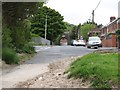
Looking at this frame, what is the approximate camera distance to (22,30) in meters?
24.2

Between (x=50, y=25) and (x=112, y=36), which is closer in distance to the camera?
(x=112, y=36)

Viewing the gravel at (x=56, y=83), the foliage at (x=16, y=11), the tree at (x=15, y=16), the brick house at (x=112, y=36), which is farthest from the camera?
the brick house at (x=112, y=36)

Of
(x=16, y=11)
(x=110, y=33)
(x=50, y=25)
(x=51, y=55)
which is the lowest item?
(x=51, y=55)

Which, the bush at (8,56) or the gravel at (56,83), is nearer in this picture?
the gravel at (56,83)

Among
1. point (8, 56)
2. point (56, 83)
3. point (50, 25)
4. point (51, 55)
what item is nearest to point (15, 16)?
point (8, 56)

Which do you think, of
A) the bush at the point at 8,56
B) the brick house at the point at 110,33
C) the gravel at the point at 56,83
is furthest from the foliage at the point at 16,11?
the brick house at the point at 110,33

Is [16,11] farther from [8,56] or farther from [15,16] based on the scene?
[8,56]

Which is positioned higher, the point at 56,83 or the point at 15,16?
the point at 15,16

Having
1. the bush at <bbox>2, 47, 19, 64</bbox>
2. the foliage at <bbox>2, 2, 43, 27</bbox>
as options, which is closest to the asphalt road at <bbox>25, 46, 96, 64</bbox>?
the bush at <bbox>2, 47, 19, 64</bbox>

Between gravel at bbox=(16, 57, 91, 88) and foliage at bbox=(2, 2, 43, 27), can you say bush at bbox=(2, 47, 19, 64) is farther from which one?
gravel at bbox=(16, 57, 91, 88)

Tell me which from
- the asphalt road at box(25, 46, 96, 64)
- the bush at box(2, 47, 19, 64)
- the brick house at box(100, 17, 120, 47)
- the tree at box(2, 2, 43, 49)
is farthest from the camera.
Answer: the brick house at box(100, 17, 120, 47)

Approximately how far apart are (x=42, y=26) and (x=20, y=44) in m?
58.9

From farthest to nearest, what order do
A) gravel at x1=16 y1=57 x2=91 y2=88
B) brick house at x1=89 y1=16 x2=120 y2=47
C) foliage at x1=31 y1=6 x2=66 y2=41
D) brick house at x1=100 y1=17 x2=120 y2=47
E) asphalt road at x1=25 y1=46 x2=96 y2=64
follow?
1. foliage at x1=31 y1=6 x2=66 y2=41
2. brick house at x1=89 y1=16 x2=120 y2=47
3. brick house at x1=100 y1=17 x2=120 y2=47
4. asphalt road at x1=25 y1=46 x2=96 y2=64
5. gravel at x1=16 y1=57 x2=91 y2=88

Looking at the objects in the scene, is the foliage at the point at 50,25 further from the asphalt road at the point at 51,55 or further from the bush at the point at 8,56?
the bush at the point at 8,56
